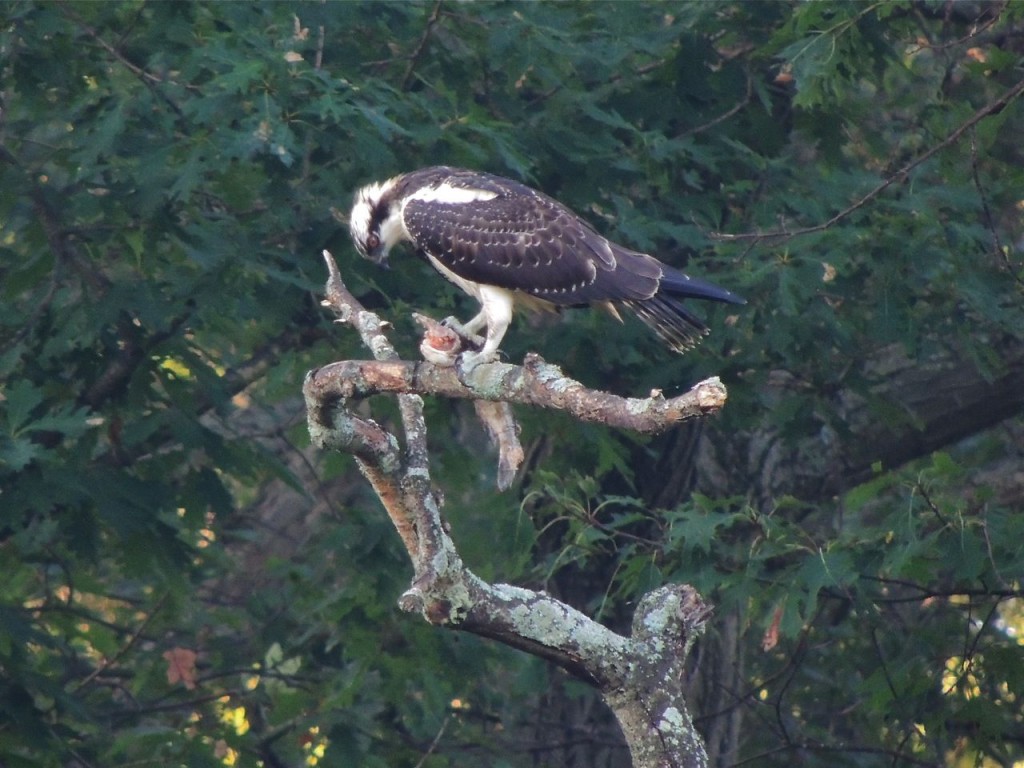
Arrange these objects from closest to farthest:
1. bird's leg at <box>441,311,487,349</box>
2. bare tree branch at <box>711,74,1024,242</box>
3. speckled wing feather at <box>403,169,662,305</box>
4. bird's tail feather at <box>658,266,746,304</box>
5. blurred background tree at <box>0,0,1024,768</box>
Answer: bird's leg at <box>441,311,487,349</box>, bird's tail feather at <box>658,266,746,304</box>, speckled wing feather at <box>403,169,662,305</box>, bare tree branch at <box>711,74,1024,242</box>, blurred background tree at <box>0,0,1024,768</box>

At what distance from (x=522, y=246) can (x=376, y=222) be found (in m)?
0.70

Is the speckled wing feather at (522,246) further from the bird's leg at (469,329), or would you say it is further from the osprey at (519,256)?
the bird's leg at (469,329)

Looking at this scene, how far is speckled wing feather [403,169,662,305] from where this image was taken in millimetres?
5641

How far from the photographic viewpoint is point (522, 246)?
5781 millimetres

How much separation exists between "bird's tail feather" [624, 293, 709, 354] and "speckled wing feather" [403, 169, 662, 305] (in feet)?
0.30

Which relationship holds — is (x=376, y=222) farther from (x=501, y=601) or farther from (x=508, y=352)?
(x=501, y=601)

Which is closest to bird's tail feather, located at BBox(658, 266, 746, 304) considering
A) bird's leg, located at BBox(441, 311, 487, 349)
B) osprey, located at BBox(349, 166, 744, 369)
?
osprey, located at BBox(349, 166, 744, 369)

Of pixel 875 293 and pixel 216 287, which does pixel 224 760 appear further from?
pixel 875 293

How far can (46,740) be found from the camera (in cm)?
619

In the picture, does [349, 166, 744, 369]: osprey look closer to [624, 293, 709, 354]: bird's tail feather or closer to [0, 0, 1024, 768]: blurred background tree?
[624, 293, 709, 354]: bird's tail feather

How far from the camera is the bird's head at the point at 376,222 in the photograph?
→ 6.09 metres

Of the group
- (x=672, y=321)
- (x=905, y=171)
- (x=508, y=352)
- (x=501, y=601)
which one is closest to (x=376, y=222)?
(x=508, y=352)

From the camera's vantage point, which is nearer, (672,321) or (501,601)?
(501,601)

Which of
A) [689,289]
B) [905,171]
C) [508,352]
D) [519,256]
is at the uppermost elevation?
[905,171]
